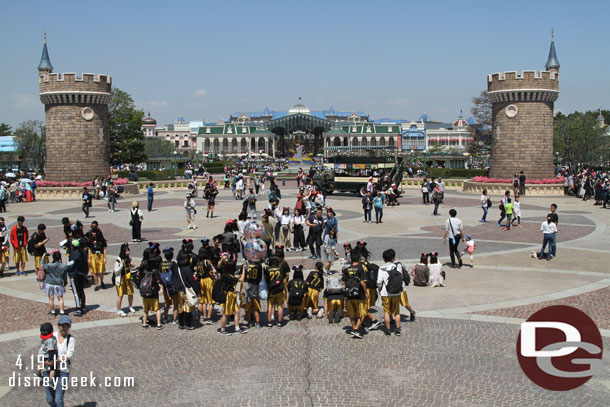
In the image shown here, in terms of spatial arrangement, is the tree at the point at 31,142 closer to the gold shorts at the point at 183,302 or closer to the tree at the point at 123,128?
the tree at the point at 123,128

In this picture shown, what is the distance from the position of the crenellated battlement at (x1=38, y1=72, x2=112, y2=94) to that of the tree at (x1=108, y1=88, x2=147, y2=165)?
14.1m

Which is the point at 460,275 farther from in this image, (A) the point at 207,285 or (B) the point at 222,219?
(B) the point at 222,219

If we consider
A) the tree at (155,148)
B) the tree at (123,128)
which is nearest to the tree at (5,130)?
the tree at (155,148)

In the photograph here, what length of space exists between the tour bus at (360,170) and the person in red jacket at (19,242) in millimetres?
21206

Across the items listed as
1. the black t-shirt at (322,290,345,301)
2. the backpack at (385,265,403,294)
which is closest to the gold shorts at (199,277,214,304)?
the black t-shirt at (322,290,345,301)

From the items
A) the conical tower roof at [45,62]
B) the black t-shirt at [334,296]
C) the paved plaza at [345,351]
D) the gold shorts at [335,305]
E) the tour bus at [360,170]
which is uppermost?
the conical tower roof at [45,62]

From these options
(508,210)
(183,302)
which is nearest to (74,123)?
(508,210)

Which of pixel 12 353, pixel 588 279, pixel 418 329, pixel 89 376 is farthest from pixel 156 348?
pixel 588 279

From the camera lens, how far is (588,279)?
1280 cm

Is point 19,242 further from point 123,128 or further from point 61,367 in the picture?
point 123,128

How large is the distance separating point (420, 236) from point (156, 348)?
1178cm

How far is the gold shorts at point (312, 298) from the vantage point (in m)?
10.1

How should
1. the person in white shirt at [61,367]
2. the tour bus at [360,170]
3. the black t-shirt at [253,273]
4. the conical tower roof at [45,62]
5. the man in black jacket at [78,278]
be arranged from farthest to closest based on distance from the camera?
1. the conical tower roof at [45,62]
2. the tour bus at [360,170]
3. the man in black jacket at [78,278]
4. the black t-shirt at [253,273]
5. the person in white shirt at [61,367]

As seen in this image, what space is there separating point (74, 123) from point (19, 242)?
78.3 ft
